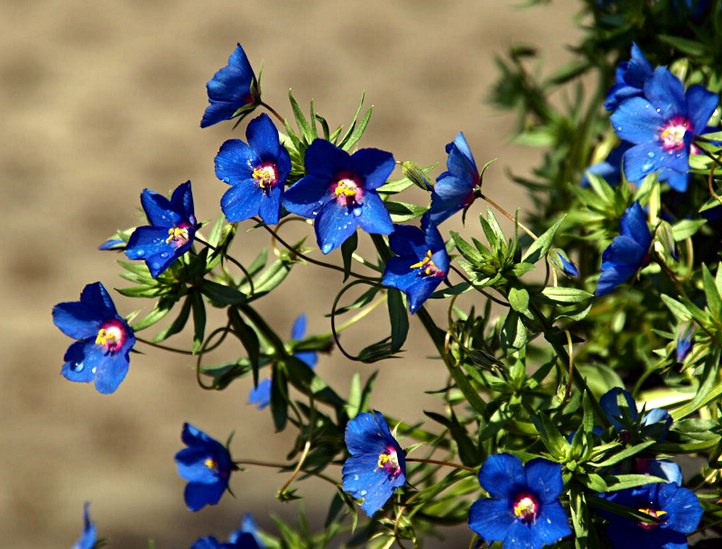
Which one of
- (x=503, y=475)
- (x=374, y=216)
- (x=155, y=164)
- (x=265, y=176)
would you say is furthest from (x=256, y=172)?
(x=155, y=164)

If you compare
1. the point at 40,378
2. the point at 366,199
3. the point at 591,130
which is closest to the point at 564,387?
the point at 366,199

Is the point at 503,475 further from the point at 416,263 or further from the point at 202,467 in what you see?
the point at 202,467

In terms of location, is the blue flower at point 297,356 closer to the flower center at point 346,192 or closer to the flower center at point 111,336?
the flower center at point 111,336

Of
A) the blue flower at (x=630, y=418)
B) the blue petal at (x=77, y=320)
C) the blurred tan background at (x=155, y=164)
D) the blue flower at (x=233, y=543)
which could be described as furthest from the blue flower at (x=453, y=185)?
the blurred tan background at (x=155, y=164)

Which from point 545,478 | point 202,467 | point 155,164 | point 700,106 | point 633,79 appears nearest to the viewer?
point 545,478

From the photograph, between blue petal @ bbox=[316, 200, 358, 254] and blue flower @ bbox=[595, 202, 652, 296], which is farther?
blue flower @ bbox=[595, 202, 652, 296]

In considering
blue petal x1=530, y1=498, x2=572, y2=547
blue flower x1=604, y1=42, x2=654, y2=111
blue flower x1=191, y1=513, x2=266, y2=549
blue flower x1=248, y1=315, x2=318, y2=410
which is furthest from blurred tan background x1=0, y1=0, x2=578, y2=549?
blue petal x1=530, y1=498, x2=572, y2=547

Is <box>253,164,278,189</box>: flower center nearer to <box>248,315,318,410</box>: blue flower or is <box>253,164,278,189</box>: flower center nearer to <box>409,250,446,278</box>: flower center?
<box>409,250,446,278</box>: flower center
